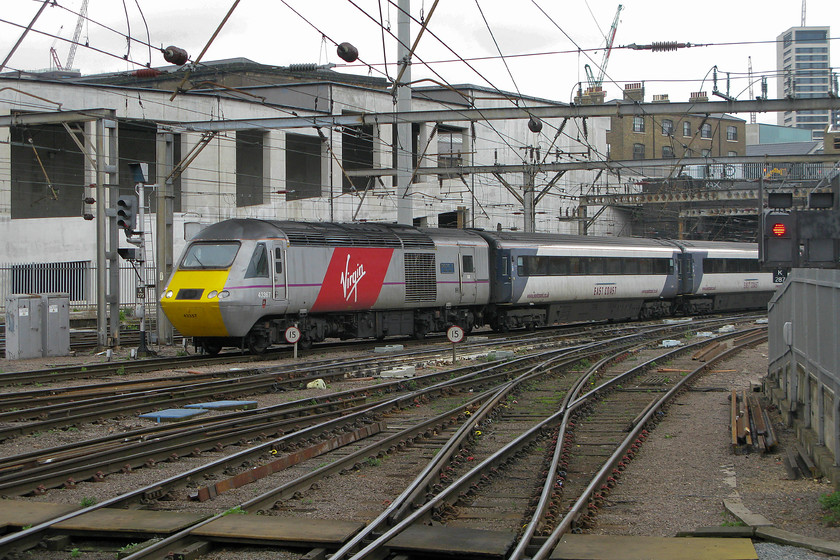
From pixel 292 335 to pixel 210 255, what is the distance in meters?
2.57

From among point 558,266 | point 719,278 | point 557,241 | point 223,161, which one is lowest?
point 719,278

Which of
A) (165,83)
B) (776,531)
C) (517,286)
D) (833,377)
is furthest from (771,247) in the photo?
(165,83)

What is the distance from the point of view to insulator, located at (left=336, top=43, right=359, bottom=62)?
17.4m

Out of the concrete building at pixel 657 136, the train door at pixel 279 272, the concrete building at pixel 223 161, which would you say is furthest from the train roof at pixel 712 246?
the concrete building at pixel 657 136

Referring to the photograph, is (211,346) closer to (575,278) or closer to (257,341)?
(257,341)

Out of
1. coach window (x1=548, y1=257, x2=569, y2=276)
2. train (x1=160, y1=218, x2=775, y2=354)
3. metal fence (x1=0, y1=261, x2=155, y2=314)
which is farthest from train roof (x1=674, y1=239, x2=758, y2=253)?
metal fence (x1=0, y1=261, x2=155, y2=314)

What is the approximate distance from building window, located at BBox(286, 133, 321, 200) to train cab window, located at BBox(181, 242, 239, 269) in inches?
1063

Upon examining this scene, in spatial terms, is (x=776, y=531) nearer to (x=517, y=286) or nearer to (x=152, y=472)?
(x=152, y=472)

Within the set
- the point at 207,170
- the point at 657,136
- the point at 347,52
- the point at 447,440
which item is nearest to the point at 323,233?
the point at 347,52

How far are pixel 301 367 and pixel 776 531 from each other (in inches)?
503

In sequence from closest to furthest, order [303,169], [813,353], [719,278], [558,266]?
[813,353] < [558,266] < [719,278] < [303,169]

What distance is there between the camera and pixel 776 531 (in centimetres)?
689

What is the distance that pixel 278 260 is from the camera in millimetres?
20500

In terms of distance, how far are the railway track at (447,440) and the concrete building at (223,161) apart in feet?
43.5
